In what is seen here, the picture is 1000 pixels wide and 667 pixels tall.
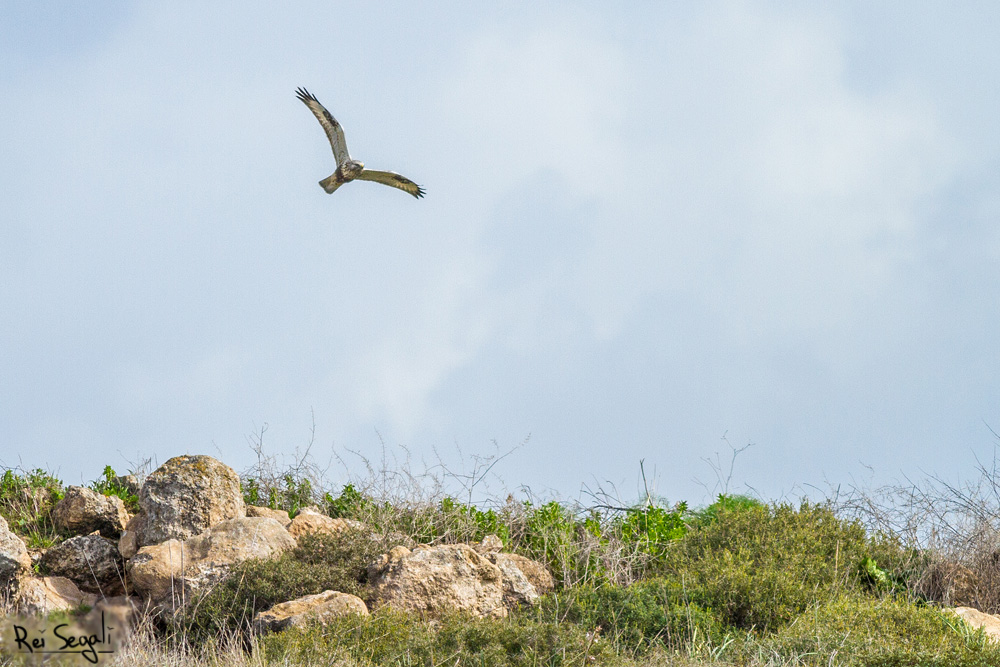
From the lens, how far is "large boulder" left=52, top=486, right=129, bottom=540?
39.6 ft

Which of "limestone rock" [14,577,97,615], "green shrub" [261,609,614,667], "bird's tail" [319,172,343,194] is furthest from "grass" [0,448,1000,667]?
"bird's tail" [319,172,343,194]

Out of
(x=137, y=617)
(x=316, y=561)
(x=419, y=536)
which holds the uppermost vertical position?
(x=419, y=536)

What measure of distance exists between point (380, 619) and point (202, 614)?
2.02m

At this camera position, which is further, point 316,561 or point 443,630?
point 316,561

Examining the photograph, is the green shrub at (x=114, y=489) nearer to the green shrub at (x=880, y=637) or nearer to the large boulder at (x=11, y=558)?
the large boulder at (x=11, y=558)

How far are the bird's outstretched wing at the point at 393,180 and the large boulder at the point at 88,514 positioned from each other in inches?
196

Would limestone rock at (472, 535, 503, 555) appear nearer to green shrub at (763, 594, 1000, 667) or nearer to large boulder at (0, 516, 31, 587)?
green shrub at (763, 594, 1000, 667)

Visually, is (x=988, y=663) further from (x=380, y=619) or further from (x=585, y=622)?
(x=380, y=619)

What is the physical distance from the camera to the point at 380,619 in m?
8.94

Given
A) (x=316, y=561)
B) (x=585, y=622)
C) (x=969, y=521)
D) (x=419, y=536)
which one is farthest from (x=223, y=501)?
(x=969, y=521)

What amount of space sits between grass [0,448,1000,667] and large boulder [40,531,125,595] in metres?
0.67

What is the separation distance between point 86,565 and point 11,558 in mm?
1069

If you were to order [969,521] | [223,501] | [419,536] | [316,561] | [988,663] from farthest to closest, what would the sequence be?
[969,521] → [419,536] → [223,501] → [316,561] → [988,663]

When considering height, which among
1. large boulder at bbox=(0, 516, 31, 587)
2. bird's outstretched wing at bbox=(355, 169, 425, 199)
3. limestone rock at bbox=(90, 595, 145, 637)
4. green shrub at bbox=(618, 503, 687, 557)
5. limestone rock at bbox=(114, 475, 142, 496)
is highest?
bird's outstretched wing at bbox=(355, 169, 425, 199)
